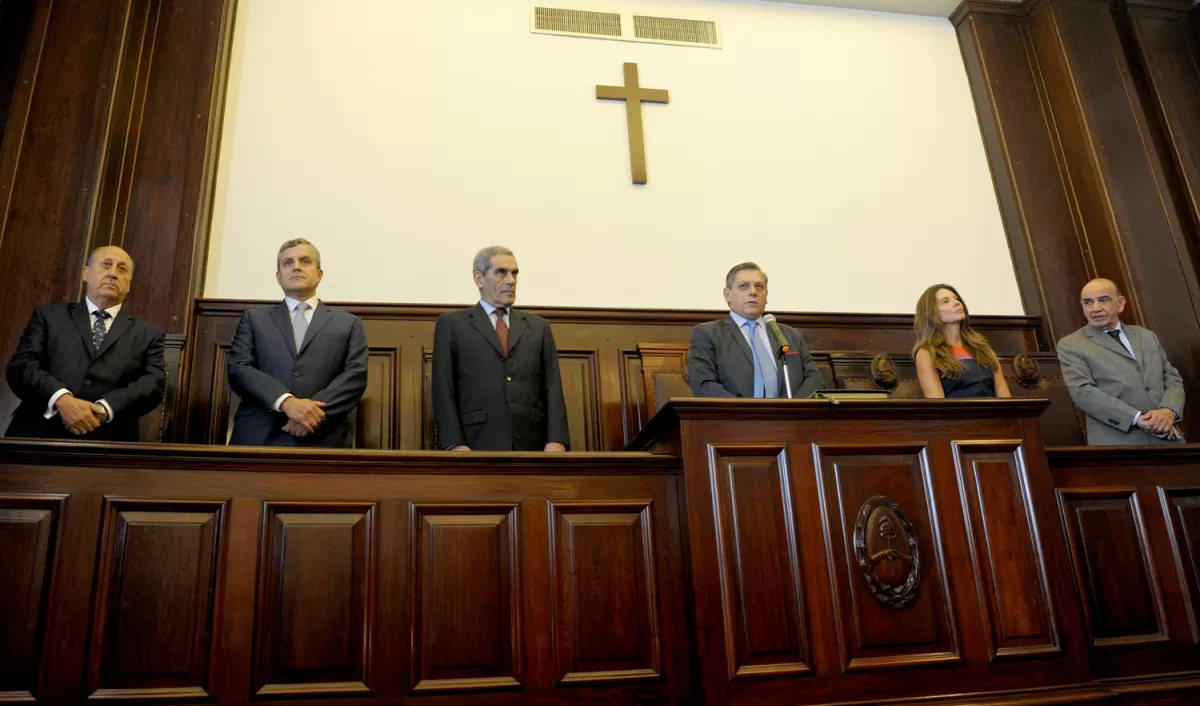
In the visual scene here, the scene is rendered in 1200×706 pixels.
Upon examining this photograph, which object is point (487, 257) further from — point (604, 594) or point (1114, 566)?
point (1114, 566)

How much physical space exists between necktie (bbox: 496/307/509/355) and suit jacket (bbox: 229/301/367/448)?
510 millimetres

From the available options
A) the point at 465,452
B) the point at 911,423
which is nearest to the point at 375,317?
the point at 465,452

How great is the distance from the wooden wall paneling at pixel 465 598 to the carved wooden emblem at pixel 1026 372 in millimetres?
3275

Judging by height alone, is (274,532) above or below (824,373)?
below

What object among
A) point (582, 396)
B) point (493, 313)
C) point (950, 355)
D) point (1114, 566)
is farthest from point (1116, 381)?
point (493, 313)

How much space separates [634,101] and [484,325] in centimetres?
217

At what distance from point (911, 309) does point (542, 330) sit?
243 centimetres

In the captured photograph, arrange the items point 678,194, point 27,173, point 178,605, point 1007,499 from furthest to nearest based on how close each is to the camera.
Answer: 1. point 678,194
2. point 27,173
3. point 1007,499
4. point 178,605

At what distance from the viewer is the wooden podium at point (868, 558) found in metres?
2.63

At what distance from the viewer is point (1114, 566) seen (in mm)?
3127

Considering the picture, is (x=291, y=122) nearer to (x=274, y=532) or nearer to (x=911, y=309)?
(x=274, y=532)

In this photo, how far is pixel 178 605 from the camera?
242 cm

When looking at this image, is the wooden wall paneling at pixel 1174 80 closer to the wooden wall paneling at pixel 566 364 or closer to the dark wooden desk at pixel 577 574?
the wooden wall paneling at pixel 566 364

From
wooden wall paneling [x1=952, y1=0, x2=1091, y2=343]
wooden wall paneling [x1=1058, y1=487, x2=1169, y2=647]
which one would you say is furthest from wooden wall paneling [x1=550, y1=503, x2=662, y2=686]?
wooden wall paneling [x1=952, y1=0, x2=1091, y2=343]
